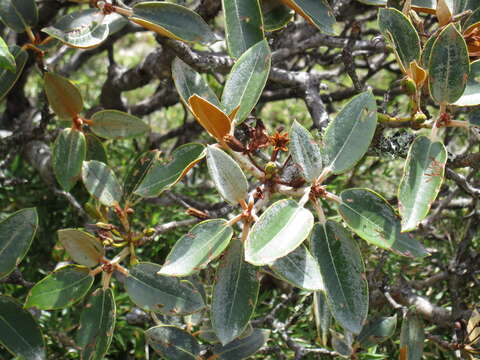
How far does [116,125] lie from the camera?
1185 mm

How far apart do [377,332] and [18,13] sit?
95 cm

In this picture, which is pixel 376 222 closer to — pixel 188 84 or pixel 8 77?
pixel 188 84

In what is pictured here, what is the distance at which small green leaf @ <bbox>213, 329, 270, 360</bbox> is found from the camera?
3.34ft

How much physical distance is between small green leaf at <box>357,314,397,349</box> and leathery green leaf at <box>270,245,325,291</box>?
16.0 inches

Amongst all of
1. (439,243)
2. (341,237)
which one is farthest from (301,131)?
(439,243)

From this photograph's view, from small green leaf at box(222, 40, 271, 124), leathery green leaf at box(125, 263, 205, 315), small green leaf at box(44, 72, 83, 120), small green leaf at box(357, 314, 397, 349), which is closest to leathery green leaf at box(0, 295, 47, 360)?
leathery green leaf at box(125, 263, 205, 315)

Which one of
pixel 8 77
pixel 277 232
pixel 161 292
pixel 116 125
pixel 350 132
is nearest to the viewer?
pixel 277 232

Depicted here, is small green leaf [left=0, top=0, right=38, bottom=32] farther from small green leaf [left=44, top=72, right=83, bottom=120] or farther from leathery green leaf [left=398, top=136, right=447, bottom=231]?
leathery green leaf [left=398, top=136, right=447, bottom=231]

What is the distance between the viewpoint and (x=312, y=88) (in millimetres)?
1207

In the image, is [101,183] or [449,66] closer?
[449,66]

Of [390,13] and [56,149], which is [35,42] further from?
[390,13]

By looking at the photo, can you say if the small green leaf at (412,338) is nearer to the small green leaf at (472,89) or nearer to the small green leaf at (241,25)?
the small green leaf at (472,89)

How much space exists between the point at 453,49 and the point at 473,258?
26.0 inches

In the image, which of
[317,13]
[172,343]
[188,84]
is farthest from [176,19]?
[172,343]
